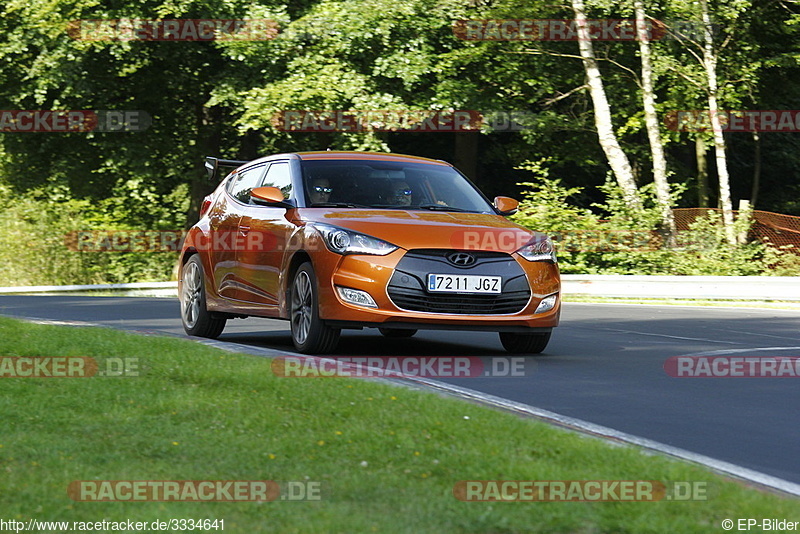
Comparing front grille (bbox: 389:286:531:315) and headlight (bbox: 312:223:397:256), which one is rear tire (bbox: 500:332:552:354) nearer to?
front grille (bbox: 389:286:531:315)

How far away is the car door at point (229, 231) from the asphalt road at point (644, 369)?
2.12 feet

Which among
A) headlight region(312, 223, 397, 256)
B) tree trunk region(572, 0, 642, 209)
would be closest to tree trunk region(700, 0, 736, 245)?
tree trunk region(572, 0, 642, 209)

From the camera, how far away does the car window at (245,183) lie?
12531mm

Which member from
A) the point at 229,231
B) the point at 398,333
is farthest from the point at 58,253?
the point at 229,231

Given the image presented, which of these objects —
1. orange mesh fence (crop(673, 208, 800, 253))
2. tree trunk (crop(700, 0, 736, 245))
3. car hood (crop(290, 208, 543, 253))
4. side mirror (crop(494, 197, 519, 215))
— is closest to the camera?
car hood (crop(290, 208, 543, 253))

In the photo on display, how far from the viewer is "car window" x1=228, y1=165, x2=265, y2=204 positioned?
12531 mm

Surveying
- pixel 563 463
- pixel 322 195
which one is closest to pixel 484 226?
pixel 322 195

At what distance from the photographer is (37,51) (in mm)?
32344

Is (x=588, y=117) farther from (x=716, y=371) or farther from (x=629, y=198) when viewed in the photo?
(x=716, y=371)

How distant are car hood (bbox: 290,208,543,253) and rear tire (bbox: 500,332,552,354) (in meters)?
0.91

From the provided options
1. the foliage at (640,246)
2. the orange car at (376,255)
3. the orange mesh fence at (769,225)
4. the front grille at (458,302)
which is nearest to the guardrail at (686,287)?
the foliage at (640,246)

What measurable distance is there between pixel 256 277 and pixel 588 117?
2417cm

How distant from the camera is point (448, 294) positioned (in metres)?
10.3

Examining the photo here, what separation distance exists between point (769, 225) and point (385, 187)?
17.1 m
